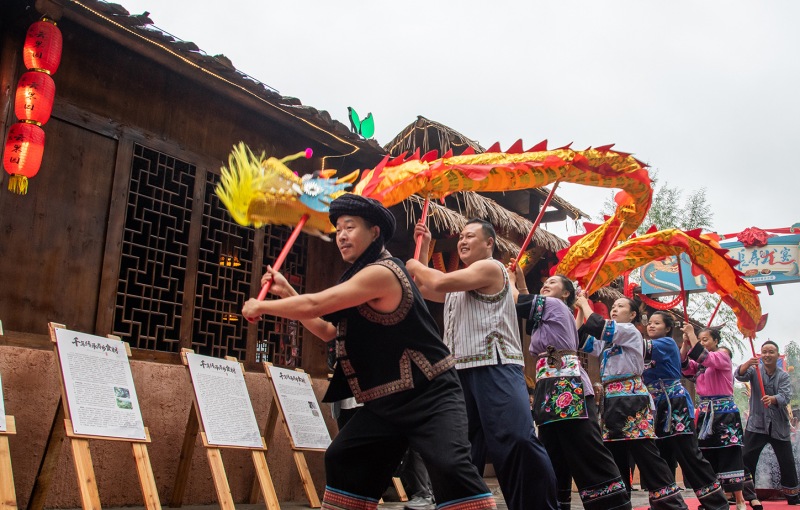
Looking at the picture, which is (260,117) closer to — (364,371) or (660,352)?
(660,352)

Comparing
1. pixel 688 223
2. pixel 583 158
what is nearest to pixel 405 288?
pixel 583 158

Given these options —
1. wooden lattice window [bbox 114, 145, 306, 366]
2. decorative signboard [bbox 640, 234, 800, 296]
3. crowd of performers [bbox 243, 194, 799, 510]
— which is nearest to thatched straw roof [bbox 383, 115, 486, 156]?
wooden lattice window [bbox 114, 145, 306, 366]

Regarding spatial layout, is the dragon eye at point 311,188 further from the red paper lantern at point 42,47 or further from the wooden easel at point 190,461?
the red paper lantern at point 42,47

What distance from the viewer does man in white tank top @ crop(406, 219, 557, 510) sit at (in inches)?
168

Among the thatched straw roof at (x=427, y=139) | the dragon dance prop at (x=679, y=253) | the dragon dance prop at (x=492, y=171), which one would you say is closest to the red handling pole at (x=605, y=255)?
the dragon dance prop at (x=679, y=253)

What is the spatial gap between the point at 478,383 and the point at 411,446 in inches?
44.5

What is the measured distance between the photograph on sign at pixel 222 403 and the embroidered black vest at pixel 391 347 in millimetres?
2709

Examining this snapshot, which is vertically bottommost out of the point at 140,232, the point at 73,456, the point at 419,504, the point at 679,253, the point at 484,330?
the point at 419,504

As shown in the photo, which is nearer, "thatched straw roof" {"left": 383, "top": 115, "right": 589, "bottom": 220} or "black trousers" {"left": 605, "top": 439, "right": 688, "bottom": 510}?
"black trousers" {"left": 605, "top": 439, "right": 688, "bottom": 510}

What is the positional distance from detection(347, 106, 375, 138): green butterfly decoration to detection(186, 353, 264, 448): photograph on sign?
3102 mm

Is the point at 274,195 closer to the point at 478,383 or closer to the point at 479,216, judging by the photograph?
the point at 478,383

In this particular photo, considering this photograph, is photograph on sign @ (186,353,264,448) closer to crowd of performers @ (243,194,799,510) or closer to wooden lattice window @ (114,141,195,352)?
wooden lattice window @ (114,141,195,352)

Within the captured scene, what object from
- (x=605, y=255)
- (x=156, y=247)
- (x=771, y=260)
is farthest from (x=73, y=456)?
(x=771, y=260)

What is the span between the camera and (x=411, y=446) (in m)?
3.45
